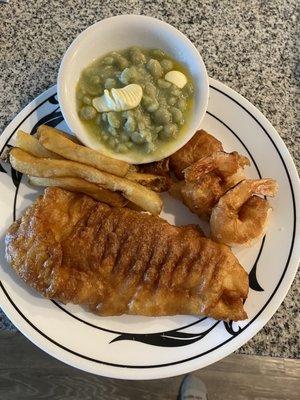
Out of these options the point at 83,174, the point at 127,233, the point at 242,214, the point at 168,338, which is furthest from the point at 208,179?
the point at 168,338

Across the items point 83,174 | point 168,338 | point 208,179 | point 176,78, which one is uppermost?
point 176,78

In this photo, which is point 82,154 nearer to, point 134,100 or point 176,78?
point 134,100

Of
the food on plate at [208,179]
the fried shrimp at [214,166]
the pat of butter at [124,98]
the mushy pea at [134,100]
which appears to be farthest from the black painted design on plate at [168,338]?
the pat of butter at [124,98]

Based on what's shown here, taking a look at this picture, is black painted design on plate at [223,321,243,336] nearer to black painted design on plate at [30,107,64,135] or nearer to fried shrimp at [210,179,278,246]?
fried shrimp at [210,179,278,246]

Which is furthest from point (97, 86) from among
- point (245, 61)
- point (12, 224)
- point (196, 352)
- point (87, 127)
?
point (196, 352)

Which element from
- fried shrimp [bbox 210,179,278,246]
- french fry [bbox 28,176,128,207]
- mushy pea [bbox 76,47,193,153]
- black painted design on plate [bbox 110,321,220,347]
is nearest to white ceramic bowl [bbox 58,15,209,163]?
mushy pea [bbox 76,47,193,153]

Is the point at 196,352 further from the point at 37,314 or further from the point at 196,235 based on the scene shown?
the point at 37,314

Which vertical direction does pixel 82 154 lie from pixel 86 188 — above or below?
above
